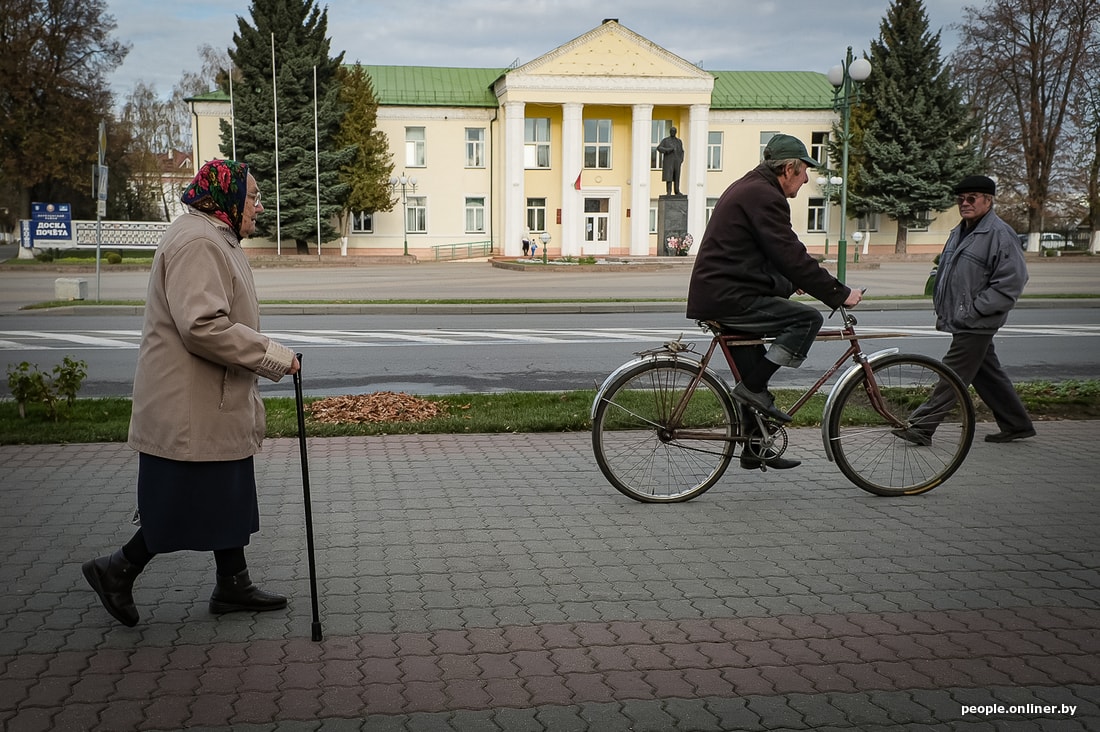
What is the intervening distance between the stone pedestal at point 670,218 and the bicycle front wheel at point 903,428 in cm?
4011

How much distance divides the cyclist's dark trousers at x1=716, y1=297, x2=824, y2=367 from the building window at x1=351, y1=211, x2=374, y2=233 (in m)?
52.7

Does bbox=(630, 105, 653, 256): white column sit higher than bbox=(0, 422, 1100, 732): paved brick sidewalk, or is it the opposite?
bbox=(630, 105, 653, 256): white column

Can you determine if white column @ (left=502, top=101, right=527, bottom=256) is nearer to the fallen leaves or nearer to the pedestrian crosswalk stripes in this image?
the pedestrian crosswalk stripes

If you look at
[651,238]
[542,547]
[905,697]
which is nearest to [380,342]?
[542,547]

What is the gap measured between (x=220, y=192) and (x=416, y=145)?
56.0 m

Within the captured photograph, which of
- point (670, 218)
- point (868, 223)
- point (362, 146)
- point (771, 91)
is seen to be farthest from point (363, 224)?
point (868, 223)

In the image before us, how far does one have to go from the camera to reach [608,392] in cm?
590

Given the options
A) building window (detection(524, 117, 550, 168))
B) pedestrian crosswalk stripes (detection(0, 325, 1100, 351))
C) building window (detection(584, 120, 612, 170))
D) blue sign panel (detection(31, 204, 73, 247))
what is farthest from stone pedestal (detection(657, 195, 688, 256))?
pedestrian crosswalk stripes (detection(0, 325, 1100, 351))

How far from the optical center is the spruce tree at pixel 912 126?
55.0m

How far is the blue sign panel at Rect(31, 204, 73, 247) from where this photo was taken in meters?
46.0

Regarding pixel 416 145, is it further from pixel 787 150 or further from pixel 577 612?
pixel 577 612

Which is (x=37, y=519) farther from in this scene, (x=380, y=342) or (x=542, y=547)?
(x=380, y=342)

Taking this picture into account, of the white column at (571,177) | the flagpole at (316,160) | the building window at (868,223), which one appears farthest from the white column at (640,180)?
the flagpole at (316,160)

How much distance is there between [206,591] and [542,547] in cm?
165
